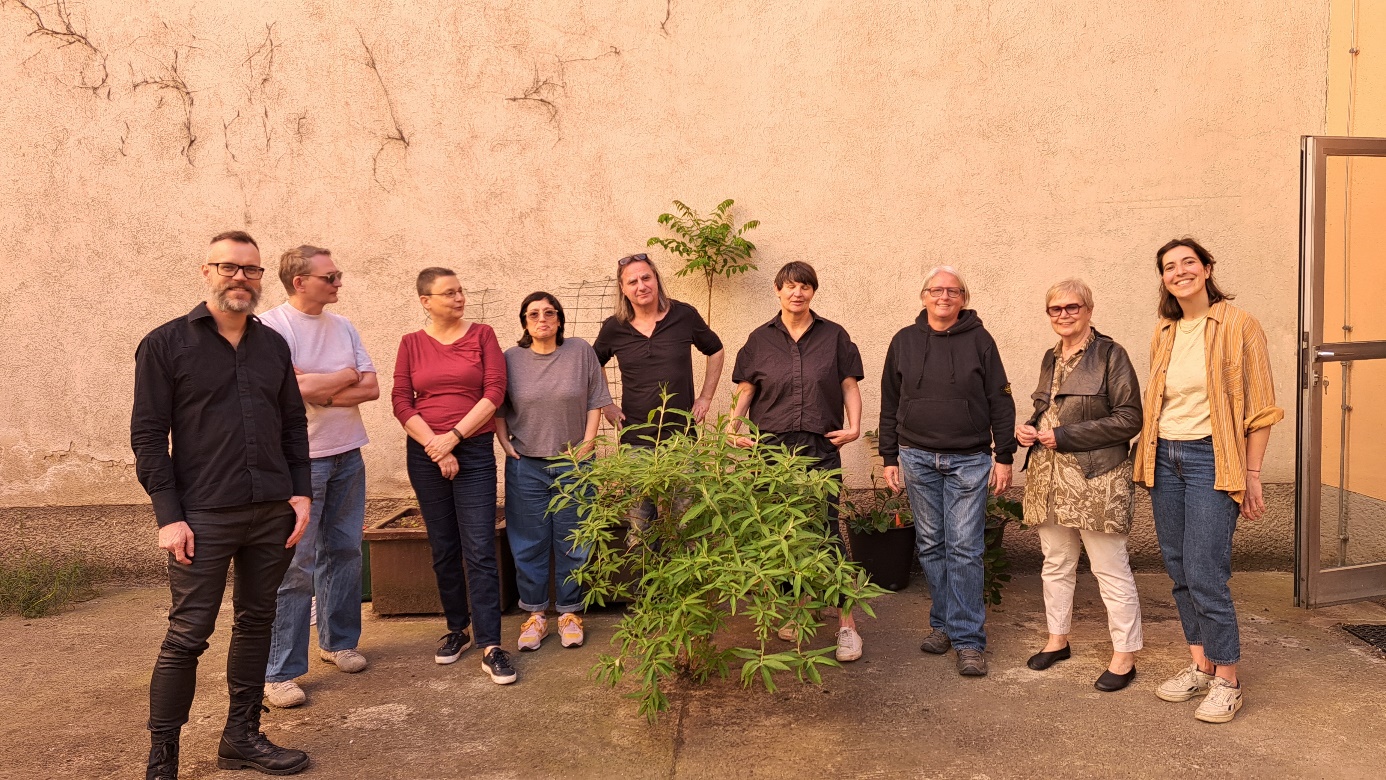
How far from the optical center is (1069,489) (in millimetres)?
Answer: 4117

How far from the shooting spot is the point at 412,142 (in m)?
6.01

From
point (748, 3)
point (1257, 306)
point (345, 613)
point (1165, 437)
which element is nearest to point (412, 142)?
point (748, 3)

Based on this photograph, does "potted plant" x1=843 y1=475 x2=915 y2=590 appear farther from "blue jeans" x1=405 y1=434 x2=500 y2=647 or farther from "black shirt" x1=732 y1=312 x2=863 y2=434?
"blue jeans" x1=405 y1=434 x2=500 y2=647

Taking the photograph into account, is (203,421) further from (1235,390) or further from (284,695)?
(1235,390)

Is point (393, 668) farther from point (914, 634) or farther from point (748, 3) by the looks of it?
point (748, 3)

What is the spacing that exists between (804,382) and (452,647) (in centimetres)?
207

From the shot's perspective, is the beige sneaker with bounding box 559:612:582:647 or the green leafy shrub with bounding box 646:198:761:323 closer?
the beige sneaker with bounding box 559:612:582:647

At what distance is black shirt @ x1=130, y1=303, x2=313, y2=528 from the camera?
315 centimetres

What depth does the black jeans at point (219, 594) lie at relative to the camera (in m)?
3.21

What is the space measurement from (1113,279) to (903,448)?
2.36 m

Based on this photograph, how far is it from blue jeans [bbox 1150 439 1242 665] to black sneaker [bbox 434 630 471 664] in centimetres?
315

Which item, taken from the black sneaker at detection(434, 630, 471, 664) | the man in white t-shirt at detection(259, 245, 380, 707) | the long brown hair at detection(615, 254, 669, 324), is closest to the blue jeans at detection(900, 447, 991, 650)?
the long brown hair at detection(615, 254, 669, 324)

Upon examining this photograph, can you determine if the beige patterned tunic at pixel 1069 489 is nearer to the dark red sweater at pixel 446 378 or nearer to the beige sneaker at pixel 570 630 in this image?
the beige sneaker at pixel 570 630

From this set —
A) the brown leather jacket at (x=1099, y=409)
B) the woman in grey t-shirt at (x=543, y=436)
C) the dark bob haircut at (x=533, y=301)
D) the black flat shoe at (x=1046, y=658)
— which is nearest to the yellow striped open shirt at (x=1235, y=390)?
the brown leather jacket at (x=1099, y=409)
